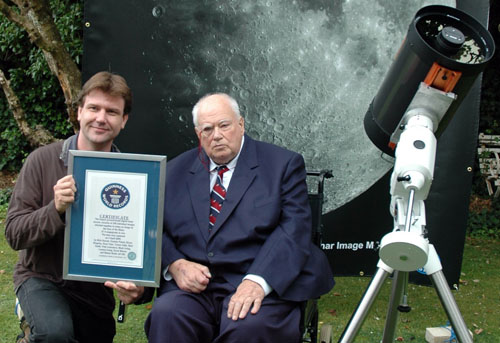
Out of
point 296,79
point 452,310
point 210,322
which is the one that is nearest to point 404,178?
point 452,310

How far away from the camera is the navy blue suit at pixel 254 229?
2637 mm

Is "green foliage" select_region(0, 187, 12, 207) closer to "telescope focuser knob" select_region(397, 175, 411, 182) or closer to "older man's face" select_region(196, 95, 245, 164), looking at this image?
"older man's face" select_region(196, 95, 245, 164)

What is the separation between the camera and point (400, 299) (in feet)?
8.38

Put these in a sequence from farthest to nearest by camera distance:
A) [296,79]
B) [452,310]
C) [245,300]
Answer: [296,79] → [245,300] → [452,310]

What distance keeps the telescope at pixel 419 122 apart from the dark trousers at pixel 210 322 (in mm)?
276

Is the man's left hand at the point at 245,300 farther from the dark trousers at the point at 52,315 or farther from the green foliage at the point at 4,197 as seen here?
the green foliage at the point at 4,197

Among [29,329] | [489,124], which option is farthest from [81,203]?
[489,124]

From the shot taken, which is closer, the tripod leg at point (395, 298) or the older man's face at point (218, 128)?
the tripod leg at point (395, 298)

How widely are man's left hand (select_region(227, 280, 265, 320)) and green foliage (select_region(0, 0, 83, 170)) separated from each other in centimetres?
544

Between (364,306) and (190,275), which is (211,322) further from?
(364,306)

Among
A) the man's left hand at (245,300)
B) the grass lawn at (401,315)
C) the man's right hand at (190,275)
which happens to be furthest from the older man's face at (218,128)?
the grass lawn at (401,315)

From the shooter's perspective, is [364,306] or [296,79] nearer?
[364,306]

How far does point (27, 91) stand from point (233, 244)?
646 cm

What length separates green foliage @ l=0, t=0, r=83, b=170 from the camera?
764 cm
